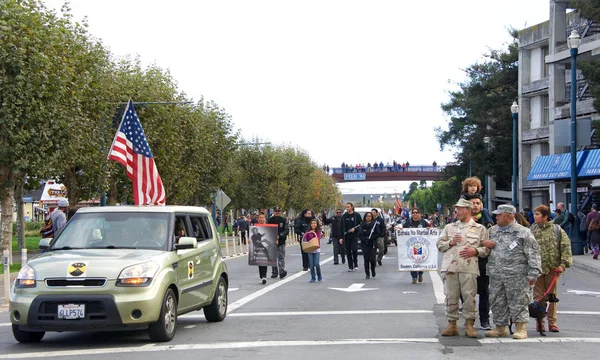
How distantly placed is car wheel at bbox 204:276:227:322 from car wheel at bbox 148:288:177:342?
1.80m

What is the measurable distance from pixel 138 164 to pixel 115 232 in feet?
39.3

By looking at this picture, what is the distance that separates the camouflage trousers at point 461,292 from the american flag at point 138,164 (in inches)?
448

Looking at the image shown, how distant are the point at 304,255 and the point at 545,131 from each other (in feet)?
110

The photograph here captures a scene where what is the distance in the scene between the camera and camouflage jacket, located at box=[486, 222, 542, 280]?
10.6 m

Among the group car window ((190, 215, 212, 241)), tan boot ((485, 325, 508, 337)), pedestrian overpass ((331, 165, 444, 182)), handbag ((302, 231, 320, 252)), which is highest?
pedestrian overpass ((331, 165, 444, 182))

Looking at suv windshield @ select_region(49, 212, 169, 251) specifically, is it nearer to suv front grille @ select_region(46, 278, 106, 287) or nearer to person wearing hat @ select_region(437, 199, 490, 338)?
suv front grille @ select_region(46, 278, 106, 287)

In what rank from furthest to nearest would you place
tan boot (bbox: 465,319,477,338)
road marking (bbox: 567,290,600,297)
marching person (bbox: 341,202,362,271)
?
marching person (bbox: 341,202,362,271) < road marking (bbox: 567,290,600,297) < tan boot (bbox: 465,319,477,338)


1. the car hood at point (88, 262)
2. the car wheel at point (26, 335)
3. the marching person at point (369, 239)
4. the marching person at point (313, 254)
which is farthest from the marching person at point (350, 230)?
the car wheel at point (26, 335)

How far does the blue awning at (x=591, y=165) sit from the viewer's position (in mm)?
40031

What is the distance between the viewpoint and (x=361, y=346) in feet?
33.9

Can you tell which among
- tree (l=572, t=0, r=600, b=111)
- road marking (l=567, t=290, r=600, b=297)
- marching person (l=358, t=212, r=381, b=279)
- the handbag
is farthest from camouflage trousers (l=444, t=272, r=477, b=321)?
tree (l=572, t=0, r=600, b=111)

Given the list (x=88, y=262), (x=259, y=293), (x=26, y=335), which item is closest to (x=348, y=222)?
(x=259, y=293)

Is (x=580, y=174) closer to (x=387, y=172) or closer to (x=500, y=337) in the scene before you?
(x=500, y=337)

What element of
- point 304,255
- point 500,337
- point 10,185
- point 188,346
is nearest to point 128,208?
point 188,346
